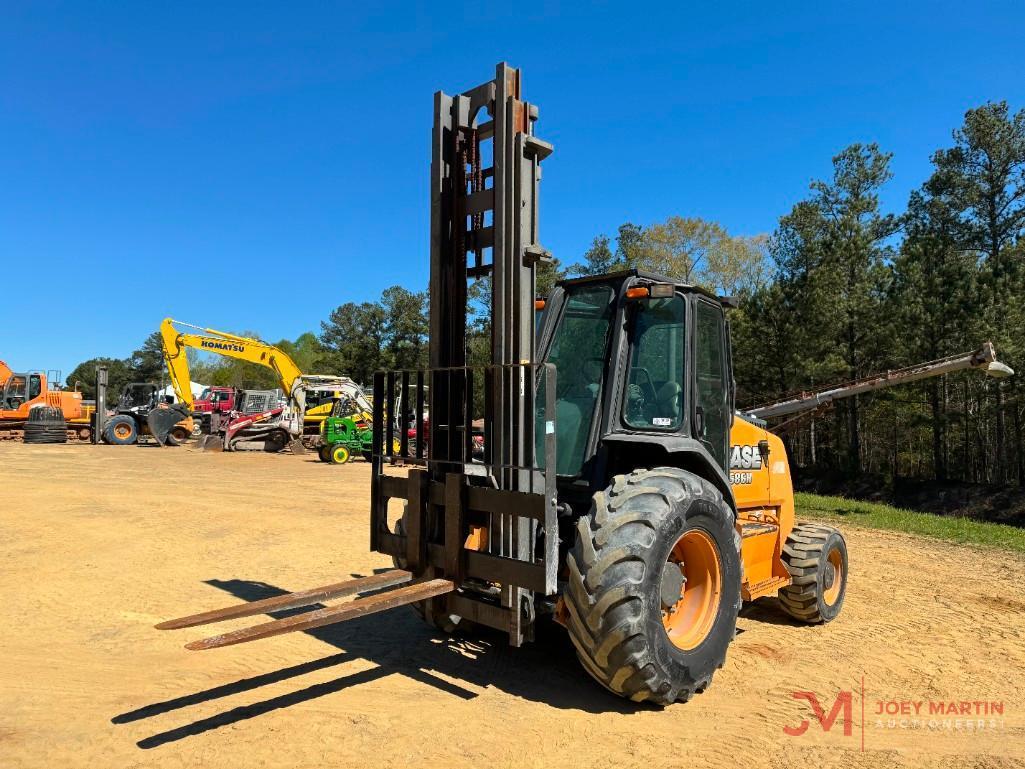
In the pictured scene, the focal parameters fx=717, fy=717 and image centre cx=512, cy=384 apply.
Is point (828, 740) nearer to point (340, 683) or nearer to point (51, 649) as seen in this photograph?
point (340, 683)

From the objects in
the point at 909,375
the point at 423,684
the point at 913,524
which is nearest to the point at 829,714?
the point at 423,684

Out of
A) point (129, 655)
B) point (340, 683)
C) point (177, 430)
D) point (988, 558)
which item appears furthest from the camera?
point (177, 430)

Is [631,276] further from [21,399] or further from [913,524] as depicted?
[21,399]

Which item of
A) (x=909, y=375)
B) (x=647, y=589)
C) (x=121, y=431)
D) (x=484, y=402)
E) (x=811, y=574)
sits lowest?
Result: (x=811, y=574)

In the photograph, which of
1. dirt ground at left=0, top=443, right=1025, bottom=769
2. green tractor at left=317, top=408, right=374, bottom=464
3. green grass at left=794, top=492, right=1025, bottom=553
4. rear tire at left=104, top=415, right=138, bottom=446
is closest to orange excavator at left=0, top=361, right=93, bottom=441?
rear tire at left=104, top=415, right=138, bottom=446

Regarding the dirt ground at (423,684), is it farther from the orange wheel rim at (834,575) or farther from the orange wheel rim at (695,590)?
the orange wheel rim at (695,590)

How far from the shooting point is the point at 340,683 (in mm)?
4598

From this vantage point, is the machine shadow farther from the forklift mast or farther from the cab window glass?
the cab window glass

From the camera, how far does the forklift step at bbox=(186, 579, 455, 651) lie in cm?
344

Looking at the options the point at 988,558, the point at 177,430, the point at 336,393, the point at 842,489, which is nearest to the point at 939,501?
the point at 842,489

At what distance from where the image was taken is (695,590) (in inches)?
184

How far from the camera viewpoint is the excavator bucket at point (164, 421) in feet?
96.6

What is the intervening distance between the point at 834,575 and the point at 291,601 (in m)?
4.93

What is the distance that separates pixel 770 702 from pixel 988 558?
7.96m
